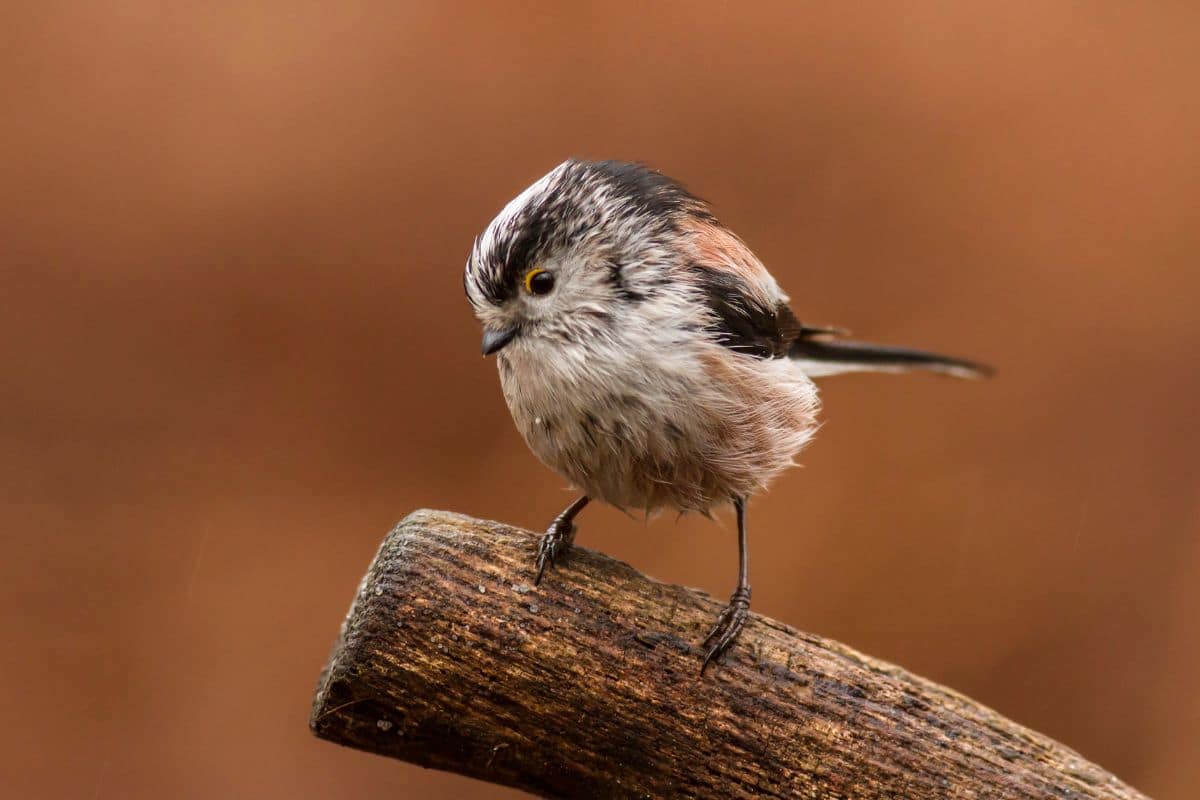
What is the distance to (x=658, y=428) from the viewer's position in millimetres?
2809

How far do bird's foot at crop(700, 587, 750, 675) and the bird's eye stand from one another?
0.97m

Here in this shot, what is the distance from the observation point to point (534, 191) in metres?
2.98

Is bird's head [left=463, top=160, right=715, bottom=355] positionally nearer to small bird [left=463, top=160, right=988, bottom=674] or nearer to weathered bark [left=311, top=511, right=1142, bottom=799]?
small bird [left=463, top=160, right=988, bottom=674]

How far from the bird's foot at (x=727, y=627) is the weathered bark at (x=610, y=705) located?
3 centimetres

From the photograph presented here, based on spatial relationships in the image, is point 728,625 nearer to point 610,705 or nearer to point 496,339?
point 610,705

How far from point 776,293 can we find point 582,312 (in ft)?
2.81

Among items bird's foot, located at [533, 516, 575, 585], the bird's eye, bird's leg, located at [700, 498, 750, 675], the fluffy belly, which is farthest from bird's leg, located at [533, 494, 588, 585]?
the bird's eye

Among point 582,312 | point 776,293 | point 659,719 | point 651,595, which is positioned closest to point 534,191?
point 582,312

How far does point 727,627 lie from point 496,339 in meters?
0.96

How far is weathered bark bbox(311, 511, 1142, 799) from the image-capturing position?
252 centimetres

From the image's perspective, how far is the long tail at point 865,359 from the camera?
3.81 metres

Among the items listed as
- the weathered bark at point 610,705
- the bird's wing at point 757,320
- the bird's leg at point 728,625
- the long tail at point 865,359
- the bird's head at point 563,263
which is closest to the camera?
the weathered bark at point 610,705

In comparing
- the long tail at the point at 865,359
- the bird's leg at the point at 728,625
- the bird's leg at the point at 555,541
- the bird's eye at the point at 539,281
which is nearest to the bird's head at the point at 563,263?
the bird's eye at the point at 539,281

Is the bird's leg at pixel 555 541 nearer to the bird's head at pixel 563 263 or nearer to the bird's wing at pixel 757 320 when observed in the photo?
the bird's head at pixel 563 263
